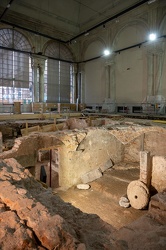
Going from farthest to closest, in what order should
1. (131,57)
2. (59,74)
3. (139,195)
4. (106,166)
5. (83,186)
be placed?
(59,74)
(131,57)
(106,166)
(83,186)
(139,195)

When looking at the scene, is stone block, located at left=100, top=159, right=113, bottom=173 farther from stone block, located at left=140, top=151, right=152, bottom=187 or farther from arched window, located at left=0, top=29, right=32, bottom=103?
arched window, located at left=0, top=29, right=32, bottom=103

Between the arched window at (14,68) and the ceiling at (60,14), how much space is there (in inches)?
57.5

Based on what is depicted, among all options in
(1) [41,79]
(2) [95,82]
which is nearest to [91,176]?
(1) [41,79]

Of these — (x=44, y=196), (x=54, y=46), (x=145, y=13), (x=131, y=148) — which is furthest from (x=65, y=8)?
(x=44, y=196)

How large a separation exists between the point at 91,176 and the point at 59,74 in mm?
17215

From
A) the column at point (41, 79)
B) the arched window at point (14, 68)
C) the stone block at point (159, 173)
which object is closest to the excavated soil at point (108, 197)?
the stone block at point (159, 173)

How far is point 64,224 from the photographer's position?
2.18 meters

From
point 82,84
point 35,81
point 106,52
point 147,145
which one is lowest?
point 147,145

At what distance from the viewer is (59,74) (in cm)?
2361

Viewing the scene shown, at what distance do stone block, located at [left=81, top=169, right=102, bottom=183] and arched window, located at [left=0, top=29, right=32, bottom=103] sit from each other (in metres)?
13.7

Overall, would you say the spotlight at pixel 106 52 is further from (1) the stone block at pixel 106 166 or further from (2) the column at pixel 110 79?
(1) the stone block at pixel 106 166

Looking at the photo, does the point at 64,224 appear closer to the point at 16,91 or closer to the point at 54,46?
the point at 16,91

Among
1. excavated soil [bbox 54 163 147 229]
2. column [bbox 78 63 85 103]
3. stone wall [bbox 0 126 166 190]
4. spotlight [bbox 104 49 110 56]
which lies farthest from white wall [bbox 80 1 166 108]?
excavated soil [bbox 54 163 147 229]

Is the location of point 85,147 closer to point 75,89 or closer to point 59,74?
point 59,74
